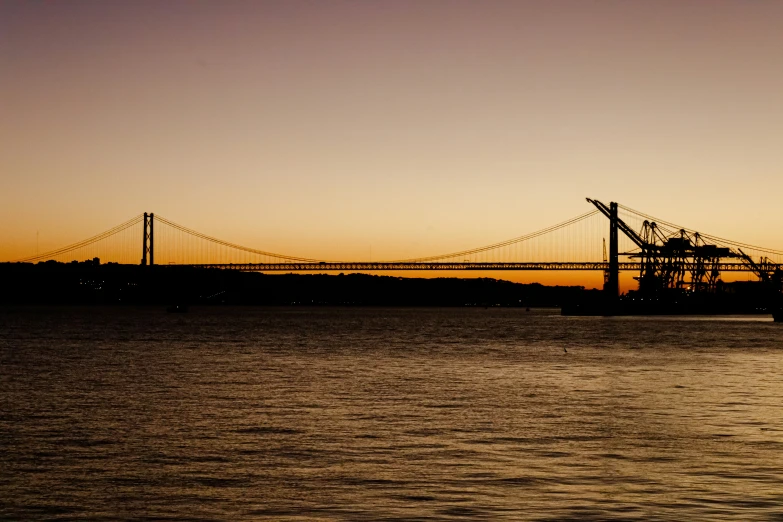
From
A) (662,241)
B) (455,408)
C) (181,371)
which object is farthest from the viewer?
(662,241)

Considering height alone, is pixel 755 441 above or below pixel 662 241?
below

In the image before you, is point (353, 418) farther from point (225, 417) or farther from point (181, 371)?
point (181, 371)

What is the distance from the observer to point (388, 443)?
22375mm

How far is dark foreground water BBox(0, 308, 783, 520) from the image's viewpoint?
52.1 feet

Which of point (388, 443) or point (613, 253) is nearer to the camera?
point (388, 443)

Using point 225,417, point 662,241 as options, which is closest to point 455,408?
point 225,417

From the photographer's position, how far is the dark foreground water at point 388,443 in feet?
52.1

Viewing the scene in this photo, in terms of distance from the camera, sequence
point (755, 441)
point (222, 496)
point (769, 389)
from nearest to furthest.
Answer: point (222, 496) < point (755, 441) < point (769, 389)

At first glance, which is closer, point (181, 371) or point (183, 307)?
point (181, 371)

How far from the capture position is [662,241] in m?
166

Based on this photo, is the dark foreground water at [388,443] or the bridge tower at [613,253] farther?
the bridge tower at [613,253]

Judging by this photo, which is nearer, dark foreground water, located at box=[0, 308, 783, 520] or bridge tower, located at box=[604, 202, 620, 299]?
dark foreground water, located at box=[0, 308, 783, 520]

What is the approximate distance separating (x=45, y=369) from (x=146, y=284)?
125449mm

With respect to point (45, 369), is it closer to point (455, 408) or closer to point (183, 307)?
point (455, 408)
